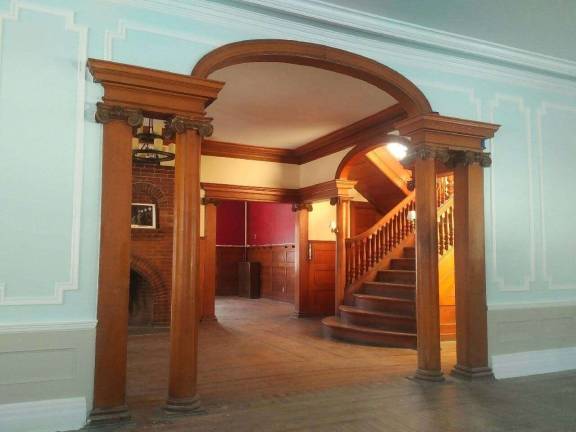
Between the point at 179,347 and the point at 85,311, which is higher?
the point at 85,311

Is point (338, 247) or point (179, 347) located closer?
point (179, 347)

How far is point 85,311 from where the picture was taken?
3.64m

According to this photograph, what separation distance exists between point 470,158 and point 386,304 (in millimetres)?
3013

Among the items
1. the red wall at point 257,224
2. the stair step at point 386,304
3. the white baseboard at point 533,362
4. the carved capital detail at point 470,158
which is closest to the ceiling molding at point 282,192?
the stair step at point 386,304

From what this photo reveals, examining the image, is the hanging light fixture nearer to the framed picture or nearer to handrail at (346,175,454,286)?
the framed picture

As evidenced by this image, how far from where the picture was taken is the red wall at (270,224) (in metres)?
13.0

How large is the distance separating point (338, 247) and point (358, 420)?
17.4ft

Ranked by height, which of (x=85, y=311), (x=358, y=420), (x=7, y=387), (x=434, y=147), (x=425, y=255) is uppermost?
(x=434, y=147)

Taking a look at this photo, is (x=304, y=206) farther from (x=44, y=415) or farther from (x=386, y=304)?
(x=44, y=415)

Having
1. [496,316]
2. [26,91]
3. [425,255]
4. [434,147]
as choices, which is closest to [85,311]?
[26,91]

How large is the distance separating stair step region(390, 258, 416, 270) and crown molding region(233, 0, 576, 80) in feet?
11.6

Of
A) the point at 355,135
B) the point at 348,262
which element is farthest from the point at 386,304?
the point at 355,135

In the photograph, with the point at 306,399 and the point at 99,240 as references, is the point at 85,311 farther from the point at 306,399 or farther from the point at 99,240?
the point at 306,399

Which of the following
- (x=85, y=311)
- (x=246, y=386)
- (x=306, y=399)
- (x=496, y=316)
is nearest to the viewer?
(x=85, y=311)
